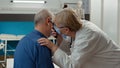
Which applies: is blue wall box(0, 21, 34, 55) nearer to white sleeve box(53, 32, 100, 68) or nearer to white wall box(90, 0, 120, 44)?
white wall box(90, 0, 120, 44)

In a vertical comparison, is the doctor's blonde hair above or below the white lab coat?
above

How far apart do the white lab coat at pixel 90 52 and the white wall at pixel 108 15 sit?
147cm

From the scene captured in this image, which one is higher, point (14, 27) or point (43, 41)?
point (43, 41)

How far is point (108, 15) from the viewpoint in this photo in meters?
3.36

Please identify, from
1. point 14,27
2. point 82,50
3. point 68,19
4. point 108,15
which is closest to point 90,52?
point 82,50

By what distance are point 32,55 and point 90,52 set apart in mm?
399

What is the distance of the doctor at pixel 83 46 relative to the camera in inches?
61.7

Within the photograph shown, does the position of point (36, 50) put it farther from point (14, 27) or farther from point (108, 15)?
point (14, 27)

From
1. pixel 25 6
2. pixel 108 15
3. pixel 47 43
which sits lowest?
pixel 47 43

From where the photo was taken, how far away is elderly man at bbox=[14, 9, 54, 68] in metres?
1.54

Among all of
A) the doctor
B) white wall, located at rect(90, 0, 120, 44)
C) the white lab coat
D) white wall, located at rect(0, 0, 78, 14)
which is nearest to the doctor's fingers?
the doctor

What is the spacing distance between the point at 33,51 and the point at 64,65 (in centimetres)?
25

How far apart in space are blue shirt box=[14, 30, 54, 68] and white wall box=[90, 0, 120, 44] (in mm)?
1802

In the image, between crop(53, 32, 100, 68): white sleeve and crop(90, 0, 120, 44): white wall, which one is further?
crop(90, 0, 120, 44): white wall
